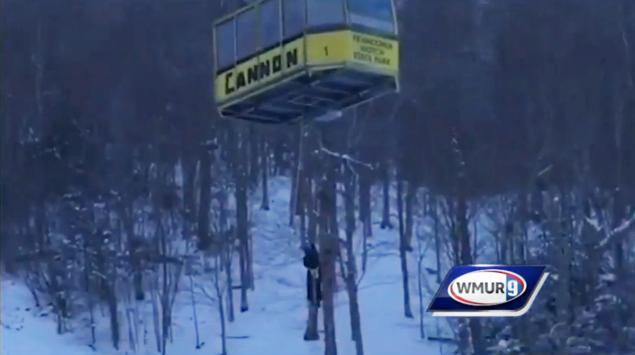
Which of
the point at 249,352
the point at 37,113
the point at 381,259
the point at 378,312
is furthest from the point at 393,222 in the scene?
the point at 37,113

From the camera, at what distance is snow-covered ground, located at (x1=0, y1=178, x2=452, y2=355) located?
2873 cm

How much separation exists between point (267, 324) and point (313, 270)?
18.4 meters

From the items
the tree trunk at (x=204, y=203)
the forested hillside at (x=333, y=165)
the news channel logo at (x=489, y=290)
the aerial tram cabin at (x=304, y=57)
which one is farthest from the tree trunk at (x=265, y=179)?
the news channel logo at (x=489, y=290)

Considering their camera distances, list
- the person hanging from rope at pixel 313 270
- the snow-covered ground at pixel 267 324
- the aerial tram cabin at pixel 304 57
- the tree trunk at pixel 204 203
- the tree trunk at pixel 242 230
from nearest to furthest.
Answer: the person hanging from rope at pixel 313 270, the aerial tram cabin at pixel 304 57, the snow-covered ground at pixel 267 324, the tree trunk at pixel 242 230, the tree trunk at pixel 204 203

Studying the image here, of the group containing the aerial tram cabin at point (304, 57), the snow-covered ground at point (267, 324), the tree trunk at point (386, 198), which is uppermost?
the aerial tram cabin at point (304, 57)

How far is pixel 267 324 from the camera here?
29.9 m

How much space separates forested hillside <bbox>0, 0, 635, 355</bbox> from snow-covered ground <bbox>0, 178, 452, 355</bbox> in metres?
0.19

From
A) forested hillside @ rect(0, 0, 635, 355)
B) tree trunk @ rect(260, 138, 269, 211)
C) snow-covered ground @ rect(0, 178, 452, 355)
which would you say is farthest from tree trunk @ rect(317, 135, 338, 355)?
tree trunk @ rect(260, 138, 269, 211)

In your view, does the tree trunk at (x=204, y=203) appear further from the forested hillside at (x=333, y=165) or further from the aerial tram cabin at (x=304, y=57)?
the aerial tram cabin at (x=304, y=57)

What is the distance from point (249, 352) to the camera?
1132 inches

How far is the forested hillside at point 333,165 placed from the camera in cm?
2828

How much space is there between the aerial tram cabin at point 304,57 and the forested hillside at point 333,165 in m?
12.6

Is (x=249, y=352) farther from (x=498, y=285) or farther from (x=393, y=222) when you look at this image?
(x=498, y=285)

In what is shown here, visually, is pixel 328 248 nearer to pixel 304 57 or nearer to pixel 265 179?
pixel 304 57
